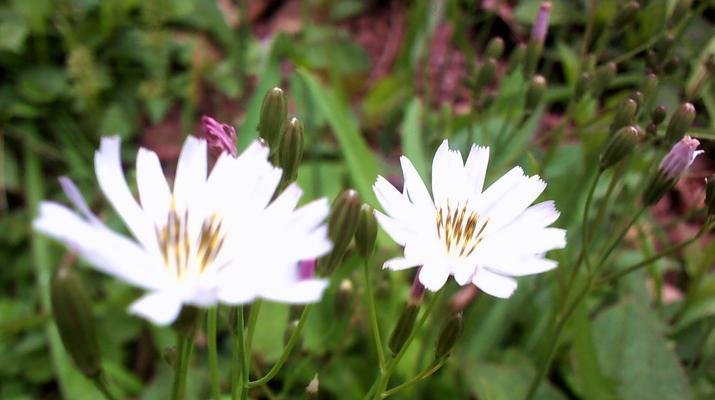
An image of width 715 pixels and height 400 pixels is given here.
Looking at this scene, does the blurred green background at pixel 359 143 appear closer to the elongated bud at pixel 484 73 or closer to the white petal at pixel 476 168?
the elongated bud at pixel 484 73

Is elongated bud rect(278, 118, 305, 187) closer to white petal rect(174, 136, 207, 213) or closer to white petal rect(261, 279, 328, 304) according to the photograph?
white petal rect(174, 136, 207, 213)

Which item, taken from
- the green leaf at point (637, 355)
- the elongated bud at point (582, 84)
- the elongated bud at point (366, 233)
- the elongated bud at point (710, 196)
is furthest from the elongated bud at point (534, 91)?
the elongated bud at point (366, 233)

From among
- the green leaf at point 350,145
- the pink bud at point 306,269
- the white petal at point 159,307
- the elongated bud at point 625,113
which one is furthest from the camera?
the green leaf at point 350,145

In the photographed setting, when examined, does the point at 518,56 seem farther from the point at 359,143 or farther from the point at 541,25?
the point at 359,143

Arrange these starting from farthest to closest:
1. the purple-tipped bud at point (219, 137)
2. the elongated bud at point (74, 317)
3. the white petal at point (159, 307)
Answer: the purple-tipped bud at point (219, 137) < the elongated bud at point (74, 317) < the white petal at point (159, 307)

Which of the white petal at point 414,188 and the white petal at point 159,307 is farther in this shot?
the white petal at point 414,188

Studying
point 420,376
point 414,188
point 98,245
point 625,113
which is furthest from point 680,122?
point 98,245

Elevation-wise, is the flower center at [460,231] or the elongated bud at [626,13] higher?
the elongated bud at [626,13]
